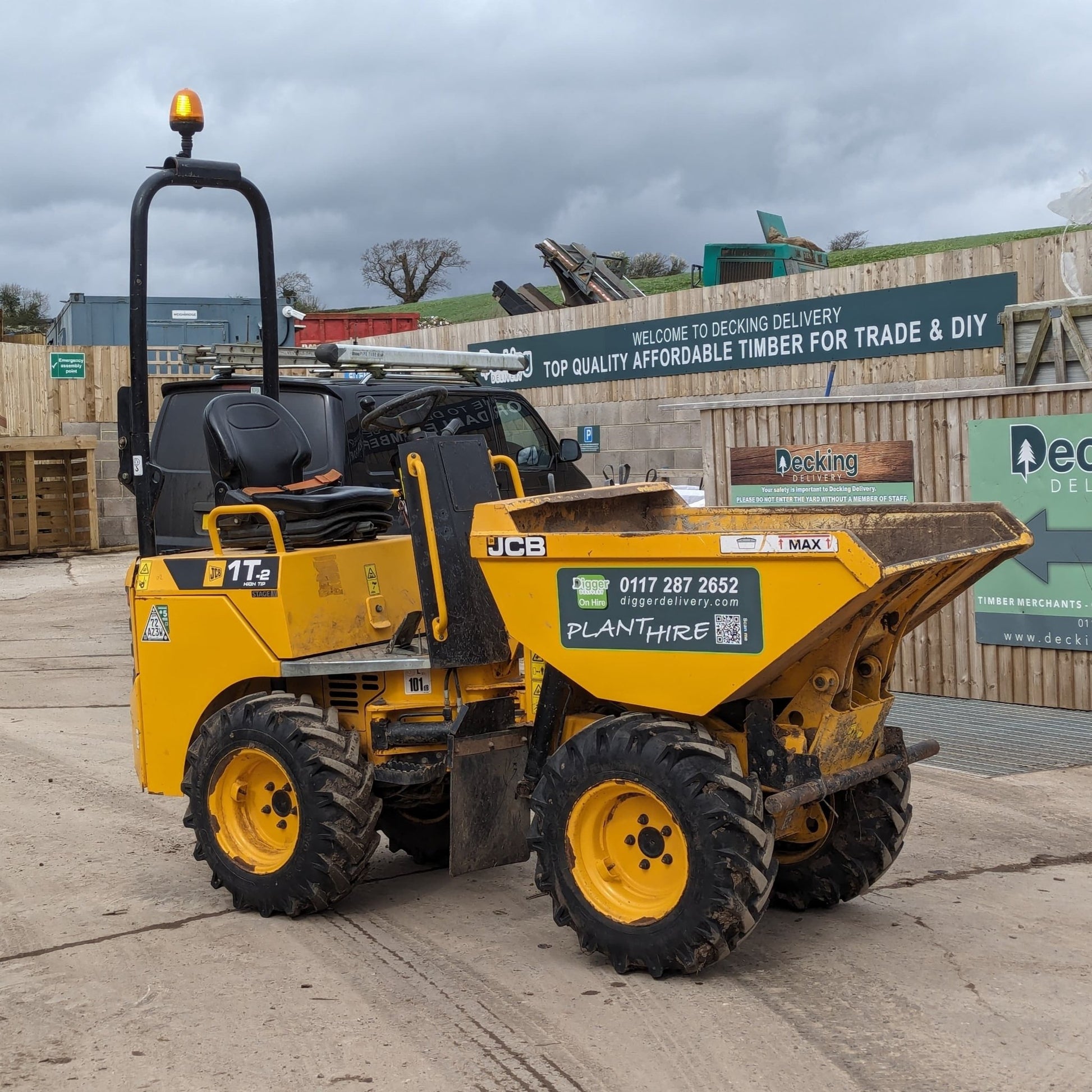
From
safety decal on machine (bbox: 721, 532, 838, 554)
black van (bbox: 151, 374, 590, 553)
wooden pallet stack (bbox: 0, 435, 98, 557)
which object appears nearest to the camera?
safety decal on machine (bbox: 721, 532, 838, 554)

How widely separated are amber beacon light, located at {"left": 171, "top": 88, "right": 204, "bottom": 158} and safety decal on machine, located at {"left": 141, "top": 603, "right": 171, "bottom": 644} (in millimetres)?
2011

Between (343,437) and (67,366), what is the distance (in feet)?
49.8

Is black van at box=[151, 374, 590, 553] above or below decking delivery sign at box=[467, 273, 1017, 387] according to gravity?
below

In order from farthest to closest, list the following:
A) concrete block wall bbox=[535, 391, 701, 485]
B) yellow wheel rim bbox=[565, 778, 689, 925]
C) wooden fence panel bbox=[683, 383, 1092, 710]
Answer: concrete block wall bbox=[535, 391, 701, 485], wooden fence panel bbox=[683, 383, 1092, 710], yellow wheel rim bbox=[565, 778, 689, 925]

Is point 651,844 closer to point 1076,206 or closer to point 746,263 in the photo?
point 1076,206

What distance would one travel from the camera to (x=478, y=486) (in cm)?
559

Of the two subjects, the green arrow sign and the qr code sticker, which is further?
the green arrow sign

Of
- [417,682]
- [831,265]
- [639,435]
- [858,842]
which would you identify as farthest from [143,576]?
[831,265]

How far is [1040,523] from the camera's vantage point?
30.4ft

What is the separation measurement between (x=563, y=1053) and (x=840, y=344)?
10.3 metres

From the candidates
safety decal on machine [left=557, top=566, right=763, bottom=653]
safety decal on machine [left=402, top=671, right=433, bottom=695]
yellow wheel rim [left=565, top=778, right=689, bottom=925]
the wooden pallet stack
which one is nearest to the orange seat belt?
safety decal on machine [left=402, top=671, right=433, bottom=695]

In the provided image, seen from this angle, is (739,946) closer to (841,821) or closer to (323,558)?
(841,821)

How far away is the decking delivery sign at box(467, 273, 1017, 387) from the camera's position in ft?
40.2

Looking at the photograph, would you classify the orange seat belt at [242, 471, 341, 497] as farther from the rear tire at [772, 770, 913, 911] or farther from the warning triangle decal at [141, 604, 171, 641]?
the rear tire at [772, 770, 913, 911]
